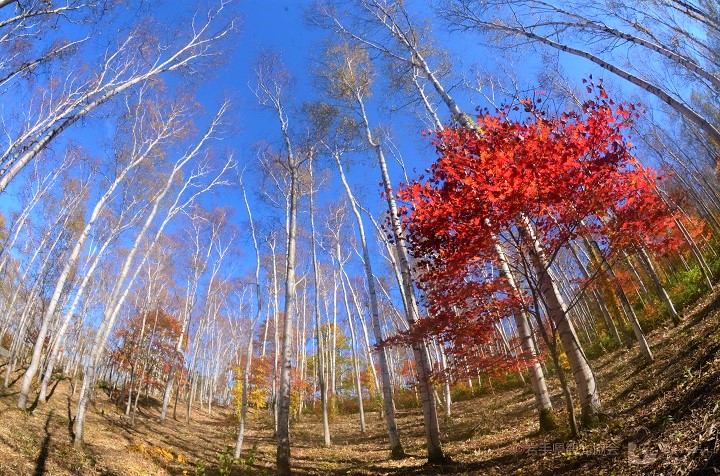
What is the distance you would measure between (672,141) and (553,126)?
20.1 m

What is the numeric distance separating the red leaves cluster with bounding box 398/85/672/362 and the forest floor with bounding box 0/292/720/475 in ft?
6.06

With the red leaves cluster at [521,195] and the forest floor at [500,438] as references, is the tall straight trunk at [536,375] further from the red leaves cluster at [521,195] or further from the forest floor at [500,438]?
the red leaves cluster at [521,195]

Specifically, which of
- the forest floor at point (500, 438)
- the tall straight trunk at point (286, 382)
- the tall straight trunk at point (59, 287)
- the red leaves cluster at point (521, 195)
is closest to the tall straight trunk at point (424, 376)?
the forest floor at point (500, 438)

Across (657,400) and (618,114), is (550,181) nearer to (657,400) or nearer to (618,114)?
(618,114)

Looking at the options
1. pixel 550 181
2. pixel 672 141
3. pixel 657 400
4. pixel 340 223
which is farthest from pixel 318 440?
pixel 672 141

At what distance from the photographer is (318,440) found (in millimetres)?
12875

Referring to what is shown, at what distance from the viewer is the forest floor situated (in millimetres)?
3350

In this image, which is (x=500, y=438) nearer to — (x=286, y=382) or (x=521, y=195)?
(x=286, y=382)

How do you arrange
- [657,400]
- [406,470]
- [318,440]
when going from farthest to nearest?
[318,440]
[406,470]
[657,400]

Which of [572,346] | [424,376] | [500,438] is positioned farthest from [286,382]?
[572,346]

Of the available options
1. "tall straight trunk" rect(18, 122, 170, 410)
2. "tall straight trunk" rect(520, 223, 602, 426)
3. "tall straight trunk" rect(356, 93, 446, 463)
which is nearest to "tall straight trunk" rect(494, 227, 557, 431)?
"tall straight trunk" rect(520, 223, 602, 426)

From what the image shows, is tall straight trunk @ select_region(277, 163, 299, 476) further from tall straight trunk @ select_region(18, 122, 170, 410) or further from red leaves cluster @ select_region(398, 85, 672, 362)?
tall straight trunk @ select_region(18, 122, 170, 410)

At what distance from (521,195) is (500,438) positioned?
5.81m

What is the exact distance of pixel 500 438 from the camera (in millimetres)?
7363
